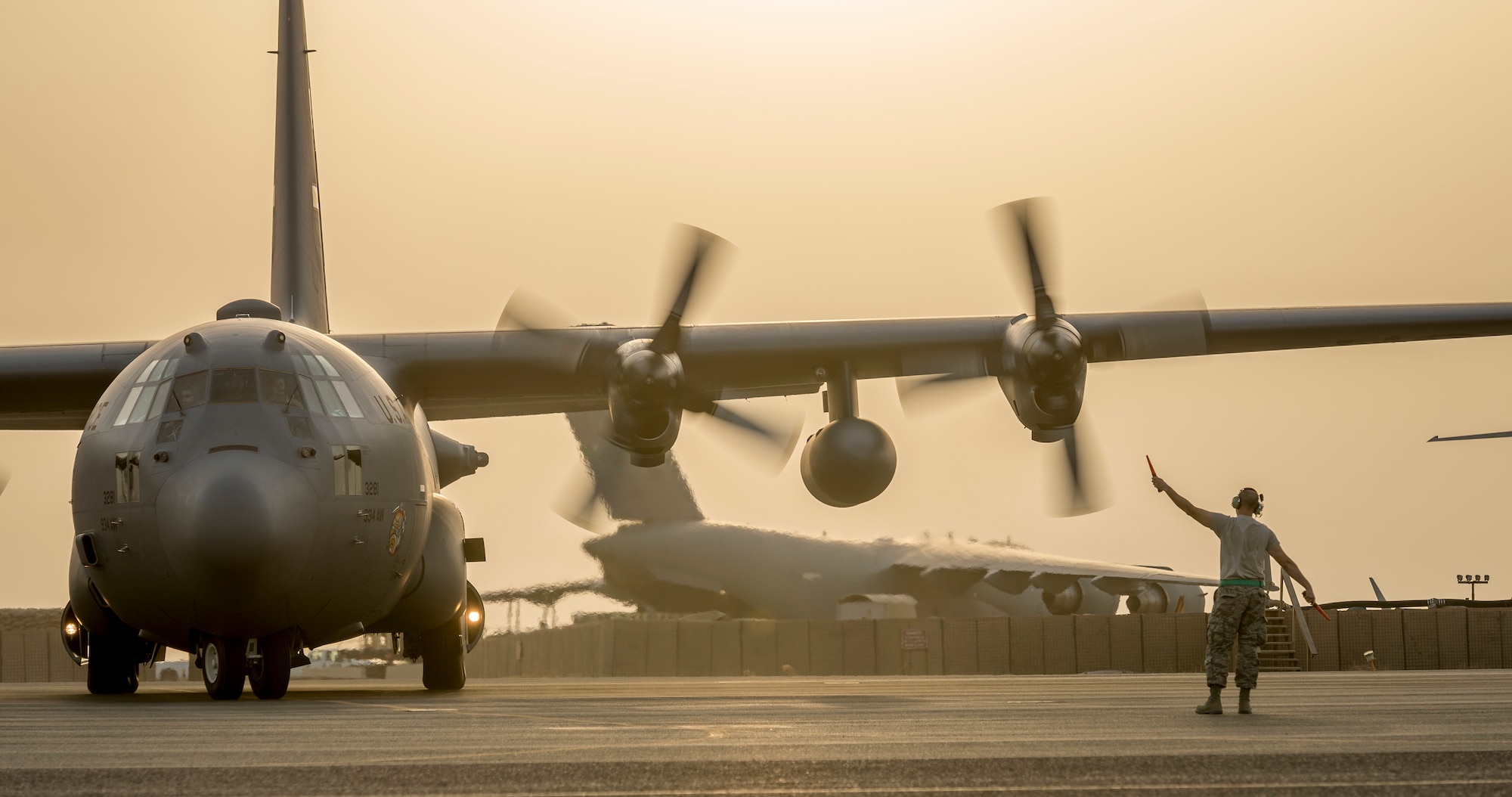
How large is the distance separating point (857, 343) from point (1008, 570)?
30.5 meters

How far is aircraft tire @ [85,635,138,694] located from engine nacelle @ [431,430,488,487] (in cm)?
378

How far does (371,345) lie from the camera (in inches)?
747

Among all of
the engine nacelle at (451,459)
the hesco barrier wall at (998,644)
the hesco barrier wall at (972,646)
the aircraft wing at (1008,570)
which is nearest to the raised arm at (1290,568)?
the engine nacelle at (451,459)

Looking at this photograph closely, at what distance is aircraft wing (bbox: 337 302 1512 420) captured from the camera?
62.9ft

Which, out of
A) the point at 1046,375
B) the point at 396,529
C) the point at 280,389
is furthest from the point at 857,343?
the point at 280,389

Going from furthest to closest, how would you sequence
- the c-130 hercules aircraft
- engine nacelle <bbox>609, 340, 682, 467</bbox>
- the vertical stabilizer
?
the vertical stabilizer
engine nacelle <bbox>609, 340, 682, 467</bbox>
the c-130 hercules aircraft

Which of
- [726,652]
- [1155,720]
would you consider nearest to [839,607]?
[726,652]

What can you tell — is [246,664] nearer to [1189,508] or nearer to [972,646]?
[1189,508]

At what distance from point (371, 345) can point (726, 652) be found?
29.8m

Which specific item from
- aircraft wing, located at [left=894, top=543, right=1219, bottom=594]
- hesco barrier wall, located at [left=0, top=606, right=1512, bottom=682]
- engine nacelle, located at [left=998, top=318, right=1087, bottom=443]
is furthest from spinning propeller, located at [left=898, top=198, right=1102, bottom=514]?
aircraft wing, located at [left=894, top=543, right=1219, bottom=594]

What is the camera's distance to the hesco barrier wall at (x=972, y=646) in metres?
37.5

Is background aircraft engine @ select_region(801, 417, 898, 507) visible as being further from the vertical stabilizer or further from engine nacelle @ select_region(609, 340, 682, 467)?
the vertical stabilizer

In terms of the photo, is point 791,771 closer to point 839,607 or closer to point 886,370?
point 886,370

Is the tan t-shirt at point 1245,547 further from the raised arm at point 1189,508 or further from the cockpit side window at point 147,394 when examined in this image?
the cockpit side window at point 147,394
